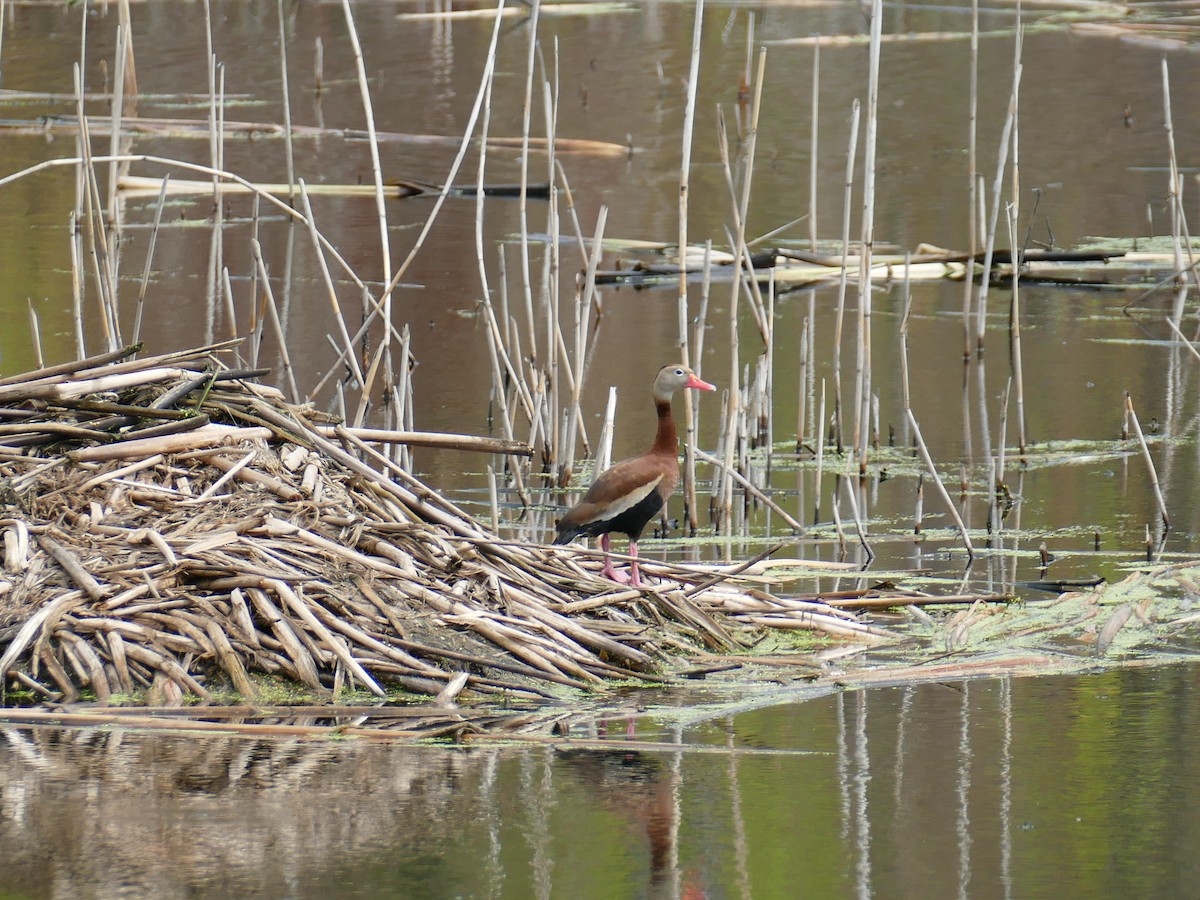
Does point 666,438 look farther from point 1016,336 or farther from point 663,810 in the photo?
point 663,810

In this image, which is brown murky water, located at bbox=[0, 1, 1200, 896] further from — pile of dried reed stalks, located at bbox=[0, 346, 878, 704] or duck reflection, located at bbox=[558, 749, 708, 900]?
pile of dried reed stalks, located at bbox=[0, 346, 878, 704]

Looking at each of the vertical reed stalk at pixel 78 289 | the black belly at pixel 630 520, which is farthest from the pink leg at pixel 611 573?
the vertical reed stalk at pixel 78 289

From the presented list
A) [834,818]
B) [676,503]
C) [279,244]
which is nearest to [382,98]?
[279,244]

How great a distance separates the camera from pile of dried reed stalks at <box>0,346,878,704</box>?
6352 millimetres

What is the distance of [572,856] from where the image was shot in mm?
4844

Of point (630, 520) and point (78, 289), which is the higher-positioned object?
point (78, 289)

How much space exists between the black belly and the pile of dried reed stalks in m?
0.16

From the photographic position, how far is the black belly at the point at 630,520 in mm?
7703

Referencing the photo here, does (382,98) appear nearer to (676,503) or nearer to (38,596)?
(676,503)

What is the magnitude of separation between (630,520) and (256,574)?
1801 mm

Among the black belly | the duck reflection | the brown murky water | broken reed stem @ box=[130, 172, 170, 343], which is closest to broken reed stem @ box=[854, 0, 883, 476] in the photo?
the brown murky water

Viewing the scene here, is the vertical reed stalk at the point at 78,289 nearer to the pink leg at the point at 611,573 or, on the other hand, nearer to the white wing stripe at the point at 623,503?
the white wing stripe at the point at 623,503

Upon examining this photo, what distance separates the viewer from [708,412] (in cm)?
1220

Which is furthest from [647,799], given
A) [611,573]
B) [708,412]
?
[708,412]
